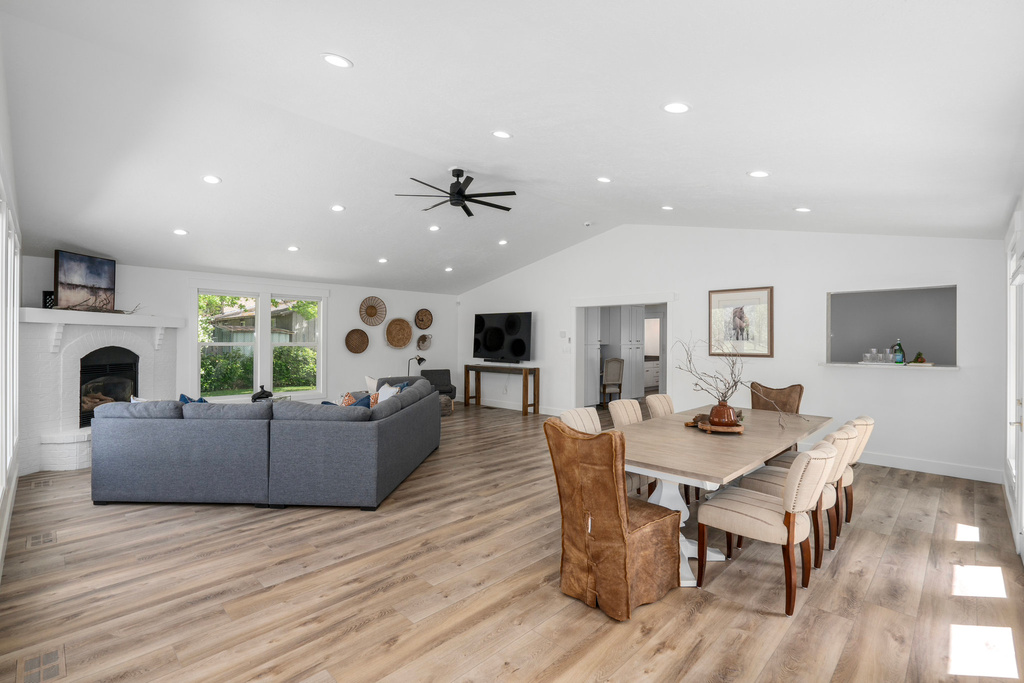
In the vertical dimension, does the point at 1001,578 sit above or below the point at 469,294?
below

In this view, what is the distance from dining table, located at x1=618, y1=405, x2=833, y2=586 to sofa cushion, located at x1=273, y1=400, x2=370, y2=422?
2047 mm

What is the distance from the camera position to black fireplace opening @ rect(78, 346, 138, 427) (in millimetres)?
5484

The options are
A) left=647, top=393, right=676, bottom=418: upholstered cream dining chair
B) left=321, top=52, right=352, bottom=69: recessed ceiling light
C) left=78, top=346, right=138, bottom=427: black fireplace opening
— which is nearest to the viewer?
left=321, top=52, right=352, bottom=69: recessed ceiling light

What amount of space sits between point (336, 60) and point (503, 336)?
6493 millimetres

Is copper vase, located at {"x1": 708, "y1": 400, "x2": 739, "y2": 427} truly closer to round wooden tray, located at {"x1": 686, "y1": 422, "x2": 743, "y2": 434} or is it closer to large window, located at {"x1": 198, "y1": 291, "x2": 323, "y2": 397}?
round wooden tray, located at {"x1": 686, "y1": 422, "x2": 743, "y2": 434}

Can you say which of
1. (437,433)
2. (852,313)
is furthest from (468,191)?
(852,313)

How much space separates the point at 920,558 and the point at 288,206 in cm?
575

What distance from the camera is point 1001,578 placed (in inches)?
110

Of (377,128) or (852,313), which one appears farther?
(852,313)

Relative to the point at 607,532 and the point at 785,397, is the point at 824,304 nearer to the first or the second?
the point at 785,397

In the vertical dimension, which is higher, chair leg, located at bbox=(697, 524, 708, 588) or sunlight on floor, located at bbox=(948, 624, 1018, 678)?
chair leg, located at bbox=(697, 524, 708, 588)

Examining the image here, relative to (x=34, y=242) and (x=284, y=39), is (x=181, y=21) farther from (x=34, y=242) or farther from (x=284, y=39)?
(x=34, y=242)

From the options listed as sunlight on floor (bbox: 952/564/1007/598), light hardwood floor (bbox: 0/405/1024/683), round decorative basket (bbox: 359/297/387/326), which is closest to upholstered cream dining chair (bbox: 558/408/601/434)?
light hardwood floor (bbox: 0/405/1024/683)

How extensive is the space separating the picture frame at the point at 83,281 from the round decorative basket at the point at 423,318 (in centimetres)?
451
